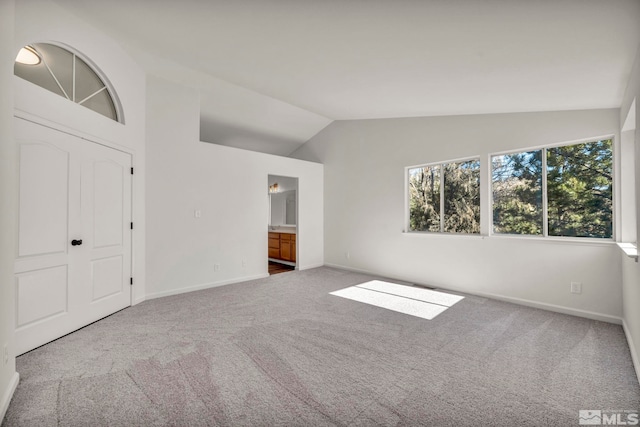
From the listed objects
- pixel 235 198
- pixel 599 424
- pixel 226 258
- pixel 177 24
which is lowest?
pixel 599 424

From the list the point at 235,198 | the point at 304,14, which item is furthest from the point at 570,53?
the point at 235,198

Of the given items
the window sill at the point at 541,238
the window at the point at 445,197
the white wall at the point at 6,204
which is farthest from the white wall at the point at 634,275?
the white wall at the point at 6,204

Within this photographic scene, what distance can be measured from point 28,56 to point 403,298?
15.9ft

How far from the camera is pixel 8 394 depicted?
182 cm

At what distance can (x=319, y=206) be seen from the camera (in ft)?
21.7

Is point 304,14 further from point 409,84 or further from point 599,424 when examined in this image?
point 599,424

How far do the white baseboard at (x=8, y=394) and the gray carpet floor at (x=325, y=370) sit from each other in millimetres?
38

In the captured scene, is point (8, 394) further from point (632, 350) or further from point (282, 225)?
point (282, 225)

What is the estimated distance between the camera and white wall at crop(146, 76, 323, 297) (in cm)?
415

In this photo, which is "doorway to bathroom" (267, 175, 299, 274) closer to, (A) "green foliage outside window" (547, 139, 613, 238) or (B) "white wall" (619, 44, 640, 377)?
(A) "green foliage outside window" (547, 139, 613, 238)

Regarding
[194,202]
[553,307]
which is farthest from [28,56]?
[553,307]

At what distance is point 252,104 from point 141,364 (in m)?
4.25

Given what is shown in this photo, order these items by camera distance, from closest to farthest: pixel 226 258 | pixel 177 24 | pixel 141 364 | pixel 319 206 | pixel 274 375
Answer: pixel 274 375, pixel 141 364, pixel 177 24, pixel 226 258, pixel 319 206

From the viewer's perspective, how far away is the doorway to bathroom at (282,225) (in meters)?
6.66
